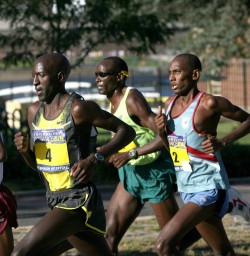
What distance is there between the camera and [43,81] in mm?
6727

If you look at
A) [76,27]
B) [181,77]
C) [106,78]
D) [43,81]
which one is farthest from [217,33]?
[43,81]

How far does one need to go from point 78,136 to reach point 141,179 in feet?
5.98

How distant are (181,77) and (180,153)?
24.0 inches

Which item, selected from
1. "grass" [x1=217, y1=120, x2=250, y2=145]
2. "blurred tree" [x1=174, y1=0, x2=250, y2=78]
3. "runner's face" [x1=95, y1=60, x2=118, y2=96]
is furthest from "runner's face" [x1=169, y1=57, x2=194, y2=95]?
"blurred tree" [x1=174, y1=0, x2=250, y2=78]

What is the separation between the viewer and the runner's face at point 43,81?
6.71 m

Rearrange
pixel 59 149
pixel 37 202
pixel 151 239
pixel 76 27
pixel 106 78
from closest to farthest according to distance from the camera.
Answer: pixel 59 149
pixel 106 78
pixel 151 239
pixel 37 202
pixel 76 27

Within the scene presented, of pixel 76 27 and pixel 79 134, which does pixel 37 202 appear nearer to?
pixel 76 27

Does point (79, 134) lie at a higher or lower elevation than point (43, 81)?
lower

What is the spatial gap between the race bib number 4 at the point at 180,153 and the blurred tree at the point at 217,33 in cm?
2062

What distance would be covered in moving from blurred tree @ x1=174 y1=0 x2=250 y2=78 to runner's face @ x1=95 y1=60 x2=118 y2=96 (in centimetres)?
1964

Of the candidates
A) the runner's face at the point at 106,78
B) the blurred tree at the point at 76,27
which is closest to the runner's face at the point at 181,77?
the runner's face at the point at 106,78

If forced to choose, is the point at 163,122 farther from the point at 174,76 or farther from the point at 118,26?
the point at 118,26

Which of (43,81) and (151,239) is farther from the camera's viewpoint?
(151,239)

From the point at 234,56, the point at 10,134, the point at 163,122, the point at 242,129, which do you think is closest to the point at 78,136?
the point at 163,122
